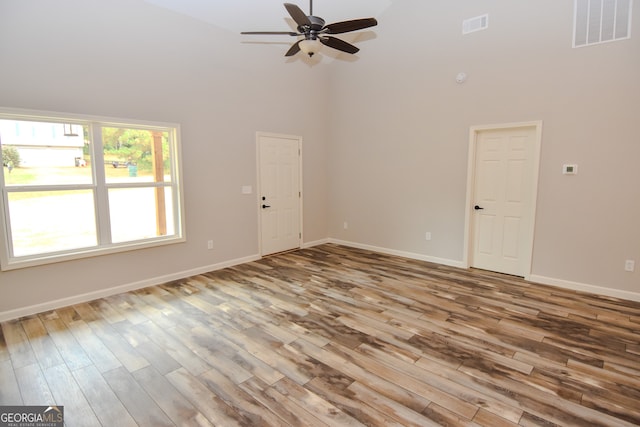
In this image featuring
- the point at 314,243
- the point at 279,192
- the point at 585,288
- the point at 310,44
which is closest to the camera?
the point at 310,44

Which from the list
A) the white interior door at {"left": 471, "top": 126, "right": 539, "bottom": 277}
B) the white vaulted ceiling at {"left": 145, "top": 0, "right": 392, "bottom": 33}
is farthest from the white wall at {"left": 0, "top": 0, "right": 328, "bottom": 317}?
the white interior door at {"left": 471, "top": 126, "right": 539, "bottom": 277}

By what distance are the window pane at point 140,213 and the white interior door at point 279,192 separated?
152 centimetres

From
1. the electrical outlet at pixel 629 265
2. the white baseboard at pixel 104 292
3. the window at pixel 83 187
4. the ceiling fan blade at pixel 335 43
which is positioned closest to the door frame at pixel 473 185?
the electrical outlet at pixel 629 265

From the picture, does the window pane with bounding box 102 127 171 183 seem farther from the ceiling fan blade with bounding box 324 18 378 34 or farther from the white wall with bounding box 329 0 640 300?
the white wall with bounding box 329 0 640 300

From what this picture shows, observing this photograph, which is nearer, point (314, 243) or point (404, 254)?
point (404, 254)

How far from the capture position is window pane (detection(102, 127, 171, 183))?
12.4ft

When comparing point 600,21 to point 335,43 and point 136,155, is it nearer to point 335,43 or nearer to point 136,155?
point 335,43

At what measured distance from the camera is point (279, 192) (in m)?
5.69

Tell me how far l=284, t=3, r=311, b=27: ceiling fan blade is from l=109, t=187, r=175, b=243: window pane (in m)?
2.81

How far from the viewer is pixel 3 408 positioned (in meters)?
2.01

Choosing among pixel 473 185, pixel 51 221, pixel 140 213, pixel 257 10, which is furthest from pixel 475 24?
pixel 51 221

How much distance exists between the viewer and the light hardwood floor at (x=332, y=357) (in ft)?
6.58

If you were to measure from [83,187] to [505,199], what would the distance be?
5447 millimetres

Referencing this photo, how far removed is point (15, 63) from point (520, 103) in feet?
18.8
